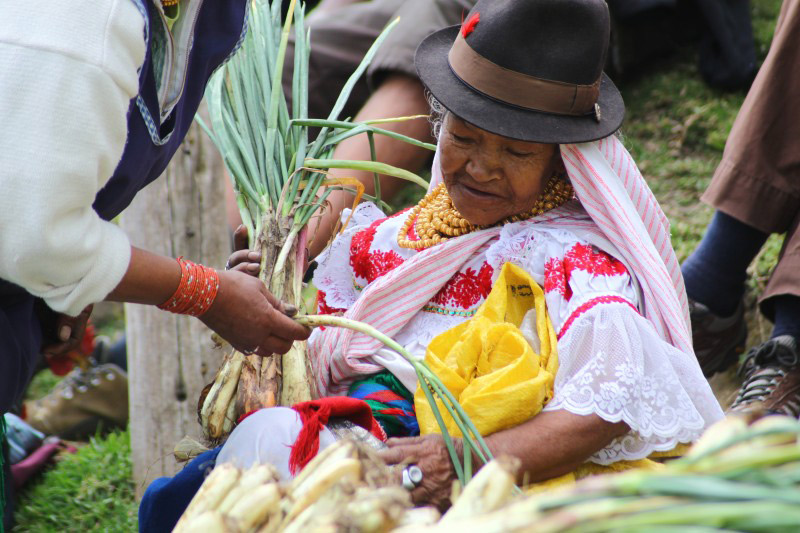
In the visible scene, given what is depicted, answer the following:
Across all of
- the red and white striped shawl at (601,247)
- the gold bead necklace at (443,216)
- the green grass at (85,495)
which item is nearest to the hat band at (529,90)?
the red and white striped shawl at (601,247)

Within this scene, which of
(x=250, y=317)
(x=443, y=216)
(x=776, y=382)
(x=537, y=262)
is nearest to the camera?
(x=250, y=317)

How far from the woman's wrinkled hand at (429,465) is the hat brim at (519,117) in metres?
0.74

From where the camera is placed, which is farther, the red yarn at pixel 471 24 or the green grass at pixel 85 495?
the green grass at pixel 85 495

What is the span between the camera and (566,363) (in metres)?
1.96

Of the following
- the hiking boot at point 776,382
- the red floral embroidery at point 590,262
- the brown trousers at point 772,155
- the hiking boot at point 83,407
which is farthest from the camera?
the hiking boot at point 83,407

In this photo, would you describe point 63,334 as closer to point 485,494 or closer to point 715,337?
point 485,494

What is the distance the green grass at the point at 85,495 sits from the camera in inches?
125

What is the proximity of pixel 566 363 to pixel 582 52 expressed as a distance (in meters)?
0.74

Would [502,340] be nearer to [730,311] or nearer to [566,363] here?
[566,363]

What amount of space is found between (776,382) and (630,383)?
1269 mm

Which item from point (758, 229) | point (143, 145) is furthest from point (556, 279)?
point (758, 229)

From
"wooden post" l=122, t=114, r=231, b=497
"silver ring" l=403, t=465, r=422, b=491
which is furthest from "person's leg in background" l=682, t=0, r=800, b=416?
"wooden post" l=122, t=114, r=231, b=497

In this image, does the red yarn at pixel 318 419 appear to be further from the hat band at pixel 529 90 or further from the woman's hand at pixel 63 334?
the hat band at pixel 529 90

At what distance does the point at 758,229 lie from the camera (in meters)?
3.18
